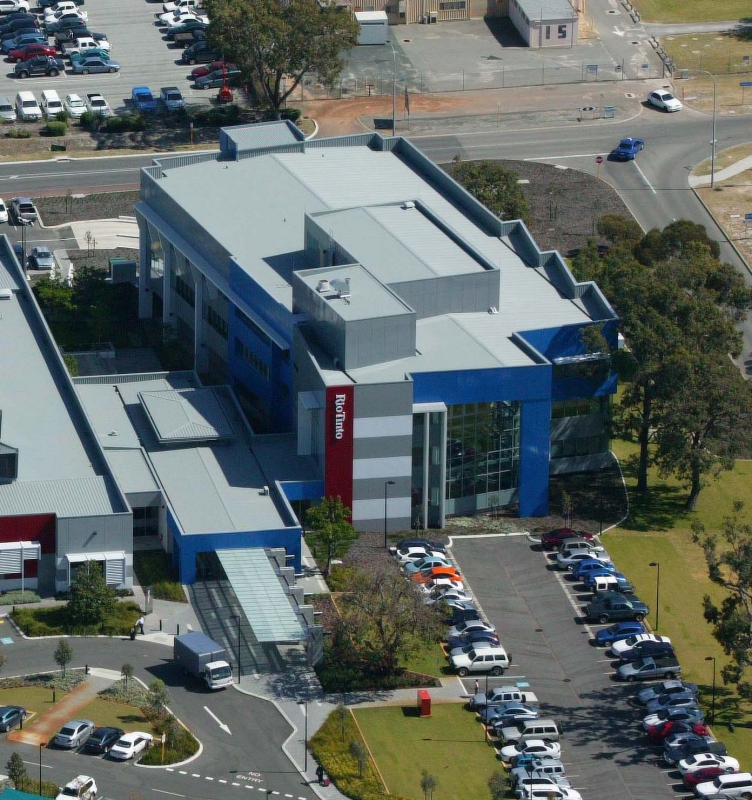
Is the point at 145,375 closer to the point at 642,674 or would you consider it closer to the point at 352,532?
the point at 352,532

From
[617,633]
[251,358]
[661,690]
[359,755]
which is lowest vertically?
[661,690]

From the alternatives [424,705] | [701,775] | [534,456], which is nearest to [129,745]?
[424,705]

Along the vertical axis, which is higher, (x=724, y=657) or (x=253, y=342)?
(x=253, y=342)

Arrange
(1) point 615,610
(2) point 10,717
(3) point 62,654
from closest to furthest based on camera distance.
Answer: (2) point 10,717, (3) point 62,654, (1) point 615,610

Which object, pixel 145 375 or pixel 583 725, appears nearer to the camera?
pixel 583 725

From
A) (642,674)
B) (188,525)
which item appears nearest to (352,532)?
(188,525)

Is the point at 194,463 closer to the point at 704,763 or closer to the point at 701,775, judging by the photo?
the point at 704,763

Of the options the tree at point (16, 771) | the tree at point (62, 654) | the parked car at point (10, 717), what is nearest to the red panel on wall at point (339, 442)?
the tree at point (62, 654)
